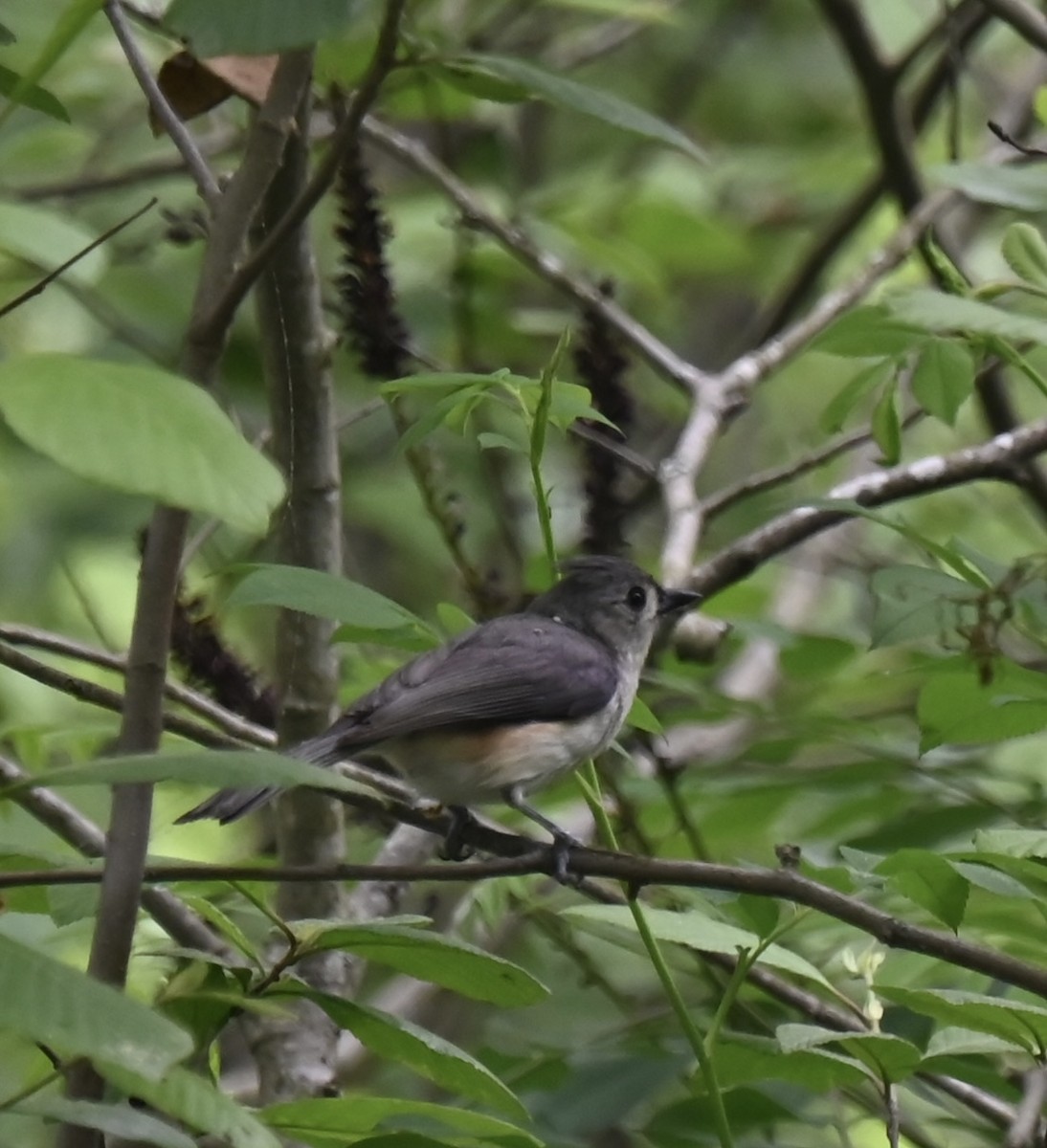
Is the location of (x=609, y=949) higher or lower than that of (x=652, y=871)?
lower

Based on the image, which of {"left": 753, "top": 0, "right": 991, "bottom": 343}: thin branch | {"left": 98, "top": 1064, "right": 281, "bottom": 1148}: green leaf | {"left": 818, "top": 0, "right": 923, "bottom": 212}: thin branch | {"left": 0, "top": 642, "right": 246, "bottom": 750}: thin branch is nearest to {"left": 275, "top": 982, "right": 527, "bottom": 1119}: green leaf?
{"left": 98, "top": 1064, "right": 281, "bottom": 1148}: green leaf

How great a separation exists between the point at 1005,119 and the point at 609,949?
325cm

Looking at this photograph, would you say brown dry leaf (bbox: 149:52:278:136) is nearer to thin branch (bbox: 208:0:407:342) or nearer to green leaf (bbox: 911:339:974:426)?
thin branch (bbox: 208:0:407:342)

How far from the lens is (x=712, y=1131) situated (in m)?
2.21

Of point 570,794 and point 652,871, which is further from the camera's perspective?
point 570,794

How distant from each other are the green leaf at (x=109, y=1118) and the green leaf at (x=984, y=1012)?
2.21 feet

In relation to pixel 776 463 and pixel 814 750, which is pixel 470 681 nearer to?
pixel 814 750

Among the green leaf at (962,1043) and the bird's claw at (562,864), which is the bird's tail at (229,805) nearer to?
the bird's claw at (562,864)

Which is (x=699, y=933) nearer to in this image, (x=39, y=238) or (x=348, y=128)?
(x=348, y=128)

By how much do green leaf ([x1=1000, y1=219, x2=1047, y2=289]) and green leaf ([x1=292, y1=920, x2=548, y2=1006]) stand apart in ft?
3.36

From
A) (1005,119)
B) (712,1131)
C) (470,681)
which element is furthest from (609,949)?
(1005,119)

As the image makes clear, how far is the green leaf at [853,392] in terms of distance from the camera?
7.13ft

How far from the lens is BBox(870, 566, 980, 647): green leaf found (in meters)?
2.18

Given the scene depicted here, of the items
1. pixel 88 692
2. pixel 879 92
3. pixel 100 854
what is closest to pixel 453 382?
pixel 88 692
